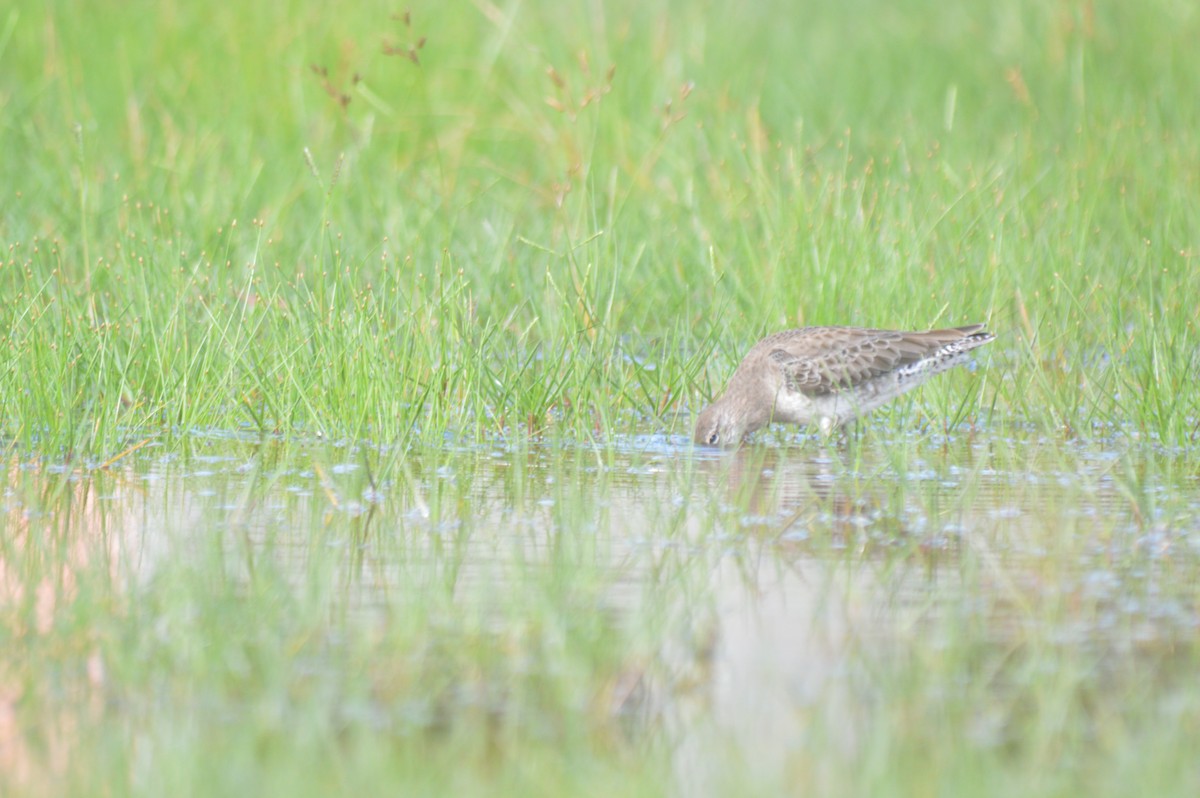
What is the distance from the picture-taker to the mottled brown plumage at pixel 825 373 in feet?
26.2

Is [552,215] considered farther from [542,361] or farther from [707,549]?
[707,549]

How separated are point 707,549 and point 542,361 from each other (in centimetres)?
268

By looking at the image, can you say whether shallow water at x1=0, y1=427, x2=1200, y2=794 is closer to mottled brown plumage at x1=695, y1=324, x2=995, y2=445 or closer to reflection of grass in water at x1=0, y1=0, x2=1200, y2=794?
reflection of grass in water at x1=0, y1=0, x2=1200, y2=794

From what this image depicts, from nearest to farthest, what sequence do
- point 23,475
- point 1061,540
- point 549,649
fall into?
point 549,649 → point 1061,540 → point 23,475

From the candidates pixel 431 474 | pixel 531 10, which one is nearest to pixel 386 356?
pixel 431 474

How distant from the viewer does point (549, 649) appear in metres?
4.50

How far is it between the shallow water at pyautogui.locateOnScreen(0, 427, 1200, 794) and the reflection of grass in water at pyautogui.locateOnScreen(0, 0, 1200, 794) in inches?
1.3

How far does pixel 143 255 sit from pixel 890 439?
12.2ft

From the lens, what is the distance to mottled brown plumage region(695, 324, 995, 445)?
7980mm

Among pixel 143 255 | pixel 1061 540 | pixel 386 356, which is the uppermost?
pixel 143 255

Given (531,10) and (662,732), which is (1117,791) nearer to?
(662,732)

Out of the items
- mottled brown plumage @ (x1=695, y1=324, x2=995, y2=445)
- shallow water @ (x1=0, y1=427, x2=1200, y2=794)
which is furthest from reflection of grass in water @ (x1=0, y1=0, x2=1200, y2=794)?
mottled brown plumage @ (x1=695, y1=324, x2=995, y2=445)

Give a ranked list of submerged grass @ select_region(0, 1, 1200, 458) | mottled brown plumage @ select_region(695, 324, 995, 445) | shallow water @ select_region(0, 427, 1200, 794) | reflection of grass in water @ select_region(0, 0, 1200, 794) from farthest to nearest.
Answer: mottled brown plumage @ select_region(695, 324, 995, 445) → submerged grass @ select_region(0, 1, 1200, 458) → shallow water @ select_region(0, 427, 1200, 794) → reflection of grass in water @ select_region(0, 0, 1200, 794)

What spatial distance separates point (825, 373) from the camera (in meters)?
8.05
